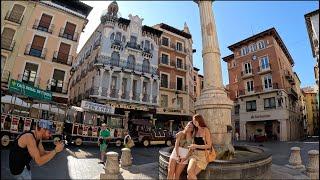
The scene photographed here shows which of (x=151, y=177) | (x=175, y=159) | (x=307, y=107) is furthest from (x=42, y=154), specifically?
(x=307, y=107)

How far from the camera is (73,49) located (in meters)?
24.3

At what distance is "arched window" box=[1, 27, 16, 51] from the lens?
20.3m

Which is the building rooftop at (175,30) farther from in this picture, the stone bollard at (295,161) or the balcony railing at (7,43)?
the stone bollard at (295,161)

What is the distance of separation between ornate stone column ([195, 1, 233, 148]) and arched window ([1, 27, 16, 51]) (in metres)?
18.7

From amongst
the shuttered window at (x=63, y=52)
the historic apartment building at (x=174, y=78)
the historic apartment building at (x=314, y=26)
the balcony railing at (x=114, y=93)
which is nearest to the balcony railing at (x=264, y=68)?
the historic apartment building at (x=314, y=26)

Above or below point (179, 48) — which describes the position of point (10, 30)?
below

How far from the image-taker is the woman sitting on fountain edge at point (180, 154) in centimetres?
522

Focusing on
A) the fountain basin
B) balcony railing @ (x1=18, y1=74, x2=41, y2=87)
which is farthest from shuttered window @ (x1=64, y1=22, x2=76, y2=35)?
the fountain basin

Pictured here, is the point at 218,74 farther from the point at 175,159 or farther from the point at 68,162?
the point at 68,162

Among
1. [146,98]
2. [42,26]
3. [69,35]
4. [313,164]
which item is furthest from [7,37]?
[313,164]

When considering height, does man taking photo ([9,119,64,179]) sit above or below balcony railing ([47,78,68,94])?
below

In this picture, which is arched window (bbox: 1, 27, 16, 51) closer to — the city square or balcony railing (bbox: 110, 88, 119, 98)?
the city square

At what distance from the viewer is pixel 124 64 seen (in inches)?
1025

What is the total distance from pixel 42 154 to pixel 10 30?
70.1ft
